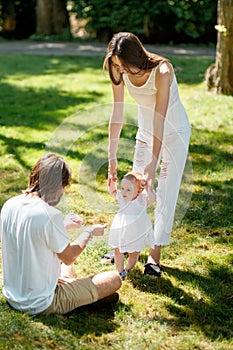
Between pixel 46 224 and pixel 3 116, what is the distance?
5.54 metres

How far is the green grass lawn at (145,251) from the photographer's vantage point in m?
3.37

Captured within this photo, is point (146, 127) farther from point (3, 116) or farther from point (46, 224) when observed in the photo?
point (3, 116)

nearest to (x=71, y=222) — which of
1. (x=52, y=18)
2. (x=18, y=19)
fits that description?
(x=52, y=18)

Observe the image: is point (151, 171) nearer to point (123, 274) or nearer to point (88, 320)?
point (123, 274)

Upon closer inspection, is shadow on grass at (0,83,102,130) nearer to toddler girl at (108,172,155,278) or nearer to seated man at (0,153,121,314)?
toddler girl at (108,172,155,278)

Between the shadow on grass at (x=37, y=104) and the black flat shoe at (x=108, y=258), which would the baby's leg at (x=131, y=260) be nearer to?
the black flat shoe at (x=108, y=258)

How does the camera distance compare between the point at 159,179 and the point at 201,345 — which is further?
the point at 159,179

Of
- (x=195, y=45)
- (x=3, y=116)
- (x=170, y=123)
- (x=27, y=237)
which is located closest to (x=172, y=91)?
(x=170, y=123)

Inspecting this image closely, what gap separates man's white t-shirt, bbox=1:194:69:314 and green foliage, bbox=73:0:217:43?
11927 millimetres

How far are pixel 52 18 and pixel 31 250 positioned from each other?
14412 mm

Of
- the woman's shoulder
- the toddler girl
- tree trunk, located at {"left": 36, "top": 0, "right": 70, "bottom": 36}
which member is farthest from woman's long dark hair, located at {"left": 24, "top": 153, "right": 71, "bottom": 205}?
tree trunk, located at {"left": 36, "top": 0, "right": 70, "bottom": 36}

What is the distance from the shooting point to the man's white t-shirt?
3314 mm

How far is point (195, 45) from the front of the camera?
612 inches

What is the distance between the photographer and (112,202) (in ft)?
14.5
